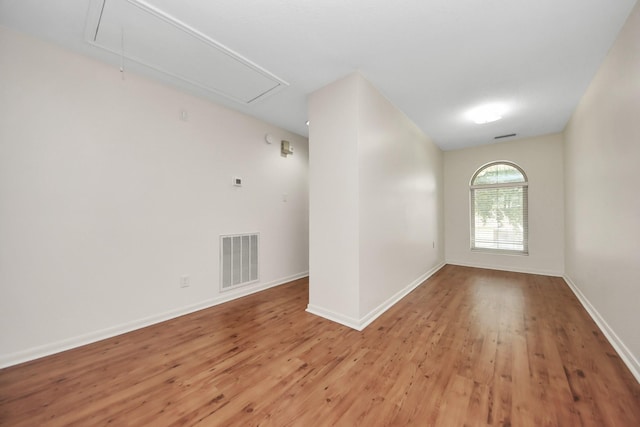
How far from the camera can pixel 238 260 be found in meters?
3.31

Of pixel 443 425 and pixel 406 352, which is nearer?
pixel 443 425

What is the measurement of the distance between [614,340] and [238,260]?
390 centimetres

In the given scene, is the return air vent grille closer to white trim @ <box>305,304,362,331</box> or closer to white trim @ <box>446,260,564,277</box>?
white trim @ <box>305,304,362,331</box>

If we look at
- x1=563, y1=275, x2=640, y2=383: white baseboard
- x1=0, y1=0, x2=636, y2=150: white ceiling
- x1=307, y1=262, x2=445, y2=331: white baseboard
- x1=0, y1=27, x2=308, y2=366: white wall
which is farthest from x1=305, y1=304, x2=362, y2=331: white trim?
x1=0, y1=0, x2=636, y2=150: white ceiling

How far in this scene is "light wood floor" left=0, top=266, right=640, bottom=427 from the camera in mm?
1377

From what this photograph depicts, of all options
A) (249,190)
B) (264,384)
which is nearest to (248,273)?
(249,190)

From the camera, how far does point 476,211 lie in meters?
5.28

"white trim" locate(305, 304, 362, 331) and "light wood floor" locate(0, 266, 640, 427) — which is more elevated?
"white trim" locate(305, 304, 362, 331)

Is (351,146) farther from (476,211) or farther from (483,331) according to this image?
(476,211)

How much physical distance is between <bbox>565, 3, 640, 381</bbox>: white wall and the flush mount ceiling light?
83 centimetres

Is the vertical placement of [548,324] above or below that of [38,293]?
below

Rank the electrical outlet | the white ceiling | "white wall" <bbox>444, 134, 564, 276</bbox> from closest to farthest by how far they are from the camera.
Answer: the white ceiling < the electrical outlet < "white wall" <bbox>444, 134, 564, 276</bbox>

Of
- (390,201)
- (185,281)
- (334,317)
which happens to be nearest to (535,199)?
(390,201)

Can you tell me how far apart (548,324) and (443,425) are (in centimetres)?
209
